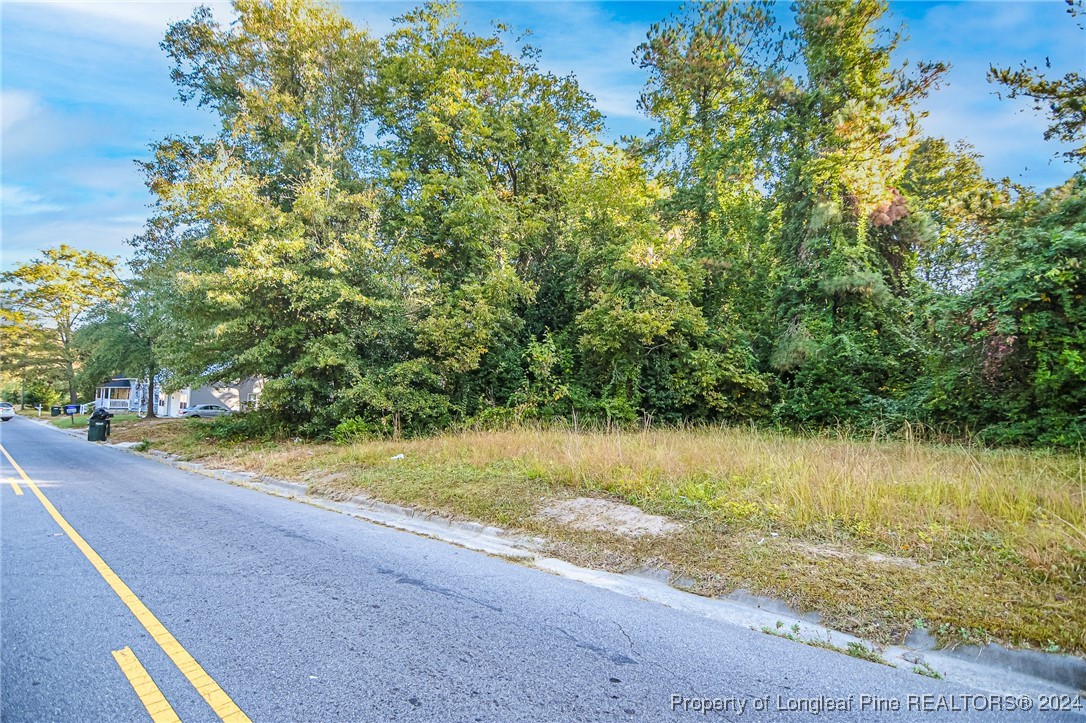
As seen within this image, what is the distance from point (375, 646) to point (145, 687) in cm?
116

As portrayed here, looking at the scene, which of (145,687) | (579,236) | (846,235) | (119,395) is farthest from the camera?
(119,395)

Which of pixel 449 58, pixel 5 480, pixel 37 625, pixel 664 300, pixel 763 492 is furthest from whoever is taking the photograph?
pixel 449 58

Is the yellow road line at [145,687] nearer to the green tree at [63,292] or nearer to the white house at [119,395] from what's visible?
the green tree at [63,292]

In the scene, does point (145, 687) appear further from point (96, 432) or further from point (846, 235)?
point (96, 432)

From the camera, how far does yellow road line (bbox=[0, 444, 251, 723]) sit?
2516 millimetres

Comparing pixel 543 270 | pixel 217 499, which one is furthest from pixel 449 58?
pixel 217 499

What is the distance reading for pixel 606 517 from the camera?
612cm

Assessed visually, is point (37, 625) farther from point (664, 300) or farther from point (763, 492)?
point (664, 300)

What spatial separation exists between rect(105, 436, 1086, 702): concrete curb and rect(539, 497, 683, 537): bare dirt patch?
629 mm

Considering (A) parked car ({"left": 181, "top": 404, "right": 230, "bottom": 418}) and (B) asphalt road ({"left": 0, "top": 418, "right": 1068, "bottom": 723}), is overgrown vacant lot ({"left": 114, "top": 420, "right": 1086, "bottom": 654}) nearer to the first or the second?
(B) asphalt road ({"left": 0, "top": 418, "right": 1068, "bottom": 723})

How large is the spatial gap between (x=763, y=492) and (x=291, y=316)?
13.4m

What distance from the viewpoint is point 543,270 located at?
712 inches

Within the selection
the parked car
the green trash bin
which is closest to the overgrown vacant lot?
the green trash bin

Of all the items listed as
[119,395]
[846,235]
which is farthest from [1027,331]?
[119,395]
